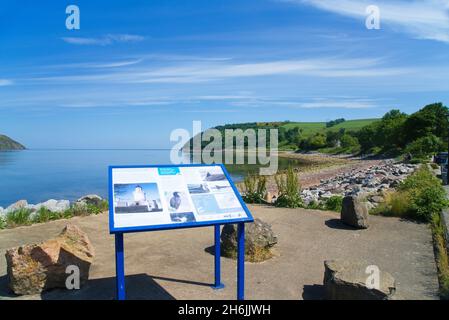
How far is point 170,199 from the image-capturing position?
18.3 ft

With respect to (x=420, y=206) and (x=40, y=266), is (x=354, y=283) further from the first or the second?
(x=420, y=206)

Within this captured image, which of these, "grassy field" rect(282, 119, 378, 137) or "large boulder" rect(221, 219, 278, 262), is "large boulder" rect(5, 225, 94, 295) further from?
"grassy field" rect(282, 119, 378, 137)

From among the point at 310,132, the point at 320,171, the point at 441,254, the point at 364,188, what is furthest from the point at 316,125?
the point at 441,254

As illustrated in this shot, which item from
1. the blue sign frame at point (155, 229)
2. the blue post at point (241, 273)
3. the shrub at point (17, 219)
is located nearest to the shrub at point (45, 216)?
the shrub at point (17, 219)

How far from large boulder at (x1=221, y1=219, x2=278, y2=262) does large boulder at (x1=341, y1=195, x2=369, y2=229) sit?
10.9ft

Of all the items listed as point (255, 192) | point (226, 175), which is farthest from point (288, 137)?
point (226, 175)

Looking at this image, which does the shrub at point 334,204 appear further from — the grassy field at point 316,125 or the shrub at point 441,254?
the grassy field at point 316,125

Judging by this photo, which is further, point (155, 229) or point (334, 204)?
point (334, 204)

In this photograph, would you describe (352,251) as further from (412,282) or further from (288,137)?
(288,137)

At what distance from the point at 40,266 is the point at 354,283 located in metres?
4.55

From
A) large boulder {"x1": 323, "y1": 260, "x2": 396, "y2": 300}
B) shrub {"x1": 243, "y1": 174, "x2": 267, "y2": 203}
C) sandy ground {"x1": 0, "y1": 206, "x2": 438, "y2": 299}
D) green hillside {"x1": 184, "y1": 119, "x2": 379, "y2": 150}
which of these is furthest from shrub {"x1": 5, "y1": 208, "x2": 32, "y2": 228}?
green hillside {"x1": 184, "y1": 119, "x2": 379, "y2": 150}

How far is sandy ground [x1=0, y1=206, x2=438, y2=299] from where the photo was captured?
625 cm

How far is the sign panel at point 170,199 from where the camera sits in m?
5.19
